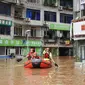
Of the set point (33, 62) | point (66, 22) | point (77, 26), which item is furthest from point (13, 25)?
point (33, 62)

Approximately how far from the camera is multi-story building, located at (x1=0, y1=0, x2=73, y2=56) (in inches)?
1953

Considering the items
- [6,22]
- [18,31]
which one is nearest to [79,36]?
[6,22]

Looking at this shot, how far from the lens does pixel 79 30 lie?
28.4 m

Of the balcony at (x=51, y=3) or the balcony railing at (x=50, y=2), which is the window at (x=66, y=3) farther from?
the balcony railing at (x=50, y=2)

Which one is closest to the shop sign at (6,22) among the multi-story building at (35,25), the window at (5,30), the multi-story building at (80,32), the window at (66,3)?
the multi-story building at (35,25)

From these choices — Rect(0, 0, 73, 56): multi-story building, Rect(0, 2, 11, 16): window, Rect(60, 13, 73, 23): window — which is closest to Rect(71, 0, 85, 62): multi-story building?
Result: Rect(0, 0, 73, 56): multi-story building

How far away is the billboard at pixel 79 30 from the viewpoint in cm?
2785

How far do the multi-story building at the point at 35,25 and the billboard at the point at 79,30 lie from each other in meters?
21.3

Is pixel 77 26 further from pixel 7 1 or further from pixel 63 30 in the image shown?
pixel 63 30

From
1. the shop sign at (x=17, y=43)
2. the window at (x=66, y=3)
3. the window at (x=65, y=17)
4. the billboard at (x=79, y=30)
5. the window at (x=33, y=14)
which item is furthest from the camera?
the window at (x=66, y=3)

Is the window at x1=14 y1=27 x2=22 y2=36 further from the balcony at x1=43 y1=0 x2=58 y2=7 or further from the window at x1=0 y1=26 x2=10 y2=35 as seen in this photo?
the balcony at x1=43 y1=0 x2=58 y2=7

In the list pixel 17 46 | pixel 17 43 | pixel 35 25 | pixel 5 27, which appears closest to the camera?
pixel 5 27

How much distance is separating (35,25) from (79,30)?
27243 millimetres

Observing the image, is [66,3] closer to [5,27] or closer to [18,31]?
[18,31]
